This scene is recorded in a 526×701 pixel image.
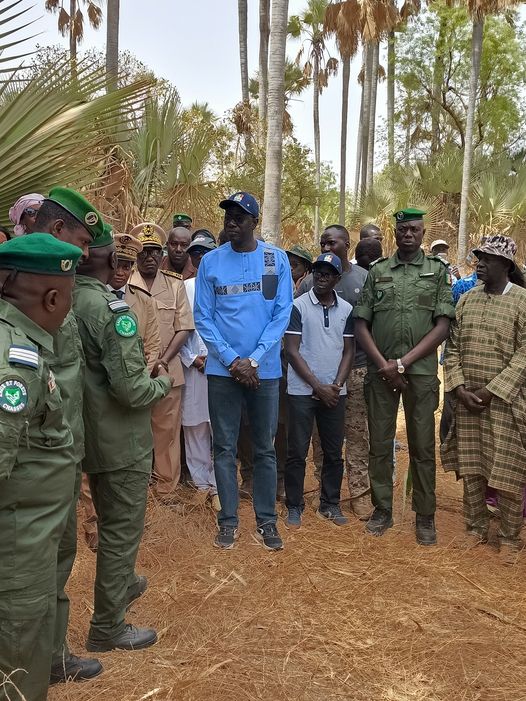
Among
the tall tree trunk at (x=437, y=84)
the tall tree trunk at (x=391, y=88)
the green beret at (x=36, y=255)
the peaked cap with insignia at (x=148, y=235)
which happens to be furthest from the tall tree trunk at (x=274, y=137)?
the tall tree trunk at (x=437, y=84)

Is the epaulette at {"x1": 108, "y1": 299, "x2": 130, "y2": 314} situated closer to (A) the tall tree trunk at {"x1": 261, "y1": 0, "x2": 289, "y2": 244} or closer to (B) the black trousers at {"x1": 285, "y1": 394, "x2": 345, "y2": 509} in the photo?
(B) the black trousers at {"x1": 285, "y1": 394, "x2": 345, "y2": 509}

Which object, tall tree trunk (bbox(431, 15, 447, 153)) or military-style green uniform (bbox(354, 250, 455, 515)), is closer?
military-style green uniform (bbox(354, 250, 455, 515))

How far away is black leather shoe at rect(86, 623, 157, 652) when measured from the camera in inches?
122

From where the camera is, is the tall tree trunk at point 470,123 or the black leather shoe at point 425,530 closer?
the black leather shoe at point 425,530

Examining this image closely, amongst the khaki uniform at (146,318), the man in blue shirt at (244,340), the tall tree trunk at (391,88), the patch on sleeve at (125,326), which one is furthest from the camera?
the tall tree trunk at (391,88)

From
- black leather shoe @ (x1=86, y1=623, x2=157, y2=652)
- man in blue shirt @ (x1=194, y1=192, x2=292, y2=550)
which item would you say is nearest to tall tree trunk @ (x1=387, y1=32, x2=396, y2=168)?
man in blue shirt @ (x1=194, y1=192, x2=292, y2=550)

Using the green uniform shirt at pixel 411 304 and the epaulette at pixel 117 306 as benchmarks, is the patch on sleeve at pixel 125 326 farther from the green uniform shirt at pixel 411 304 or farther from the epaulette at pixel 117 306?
the green uniform shirt at pixel 411 304

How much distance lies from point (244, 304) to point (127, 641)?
2209mm

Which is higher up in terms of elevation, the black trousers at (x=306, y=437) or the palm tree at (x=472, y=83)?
the palm tree at (x=472, y=83)

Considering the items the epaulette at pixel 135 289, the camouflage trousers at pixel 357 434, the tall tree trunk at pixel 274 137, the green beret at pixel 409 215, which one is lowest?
the camouflage trousers at pixel 357 434

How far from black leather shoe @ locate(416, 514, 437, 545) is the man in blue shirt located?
3.32 feet

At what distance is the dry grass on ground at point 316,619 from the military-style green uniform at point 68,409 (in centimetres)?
31

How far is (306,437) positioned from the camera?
16.5 ft

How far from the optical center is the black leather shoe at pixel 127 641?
3105 millimetres
